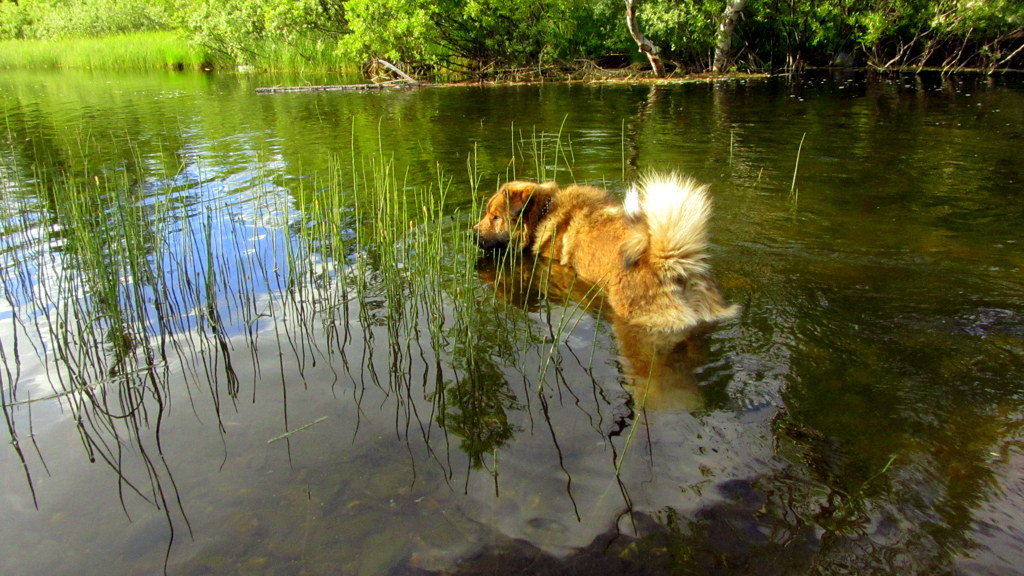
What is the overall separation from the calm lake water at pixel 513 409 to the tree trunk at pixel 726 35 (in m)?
15.3

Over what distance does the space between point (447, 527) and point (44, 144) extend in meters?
12.4

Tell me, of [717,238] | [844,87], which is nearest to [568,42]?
[844,87]

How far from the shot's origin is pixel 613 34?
918 inches

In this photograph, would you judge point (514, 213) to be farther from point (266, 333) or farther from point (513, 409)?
point (513, 409)

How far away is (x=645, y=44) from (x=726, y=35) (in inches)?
112

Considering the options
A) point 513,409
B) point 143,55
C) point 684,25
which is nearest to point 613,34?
point 684,25

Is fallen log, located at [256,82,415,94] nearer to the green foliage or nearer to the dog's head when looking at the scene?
the green foliage

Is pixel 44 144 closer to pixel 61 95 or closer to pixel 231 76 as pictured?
pixel 61 95

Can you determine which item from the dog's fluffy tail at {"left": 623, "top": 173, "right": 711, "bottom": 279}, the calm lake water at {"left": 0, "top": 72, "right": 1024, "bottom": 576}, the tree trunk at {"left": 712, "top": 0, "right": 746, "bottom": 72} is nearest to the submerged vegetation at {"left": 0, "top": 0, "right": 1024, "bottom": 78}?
the tree trunk at {"left": 712, "top": 0, "right": 746, "bottom": 72}

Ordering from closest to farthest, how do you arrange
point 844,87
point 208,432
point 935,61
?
point 208,432
point 844,87
point 935,61

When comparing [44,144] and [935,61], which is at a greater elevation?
[935,61]

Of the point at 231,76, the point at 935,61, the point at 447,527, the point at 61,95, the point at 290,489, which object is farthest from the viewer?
the point at 231,76

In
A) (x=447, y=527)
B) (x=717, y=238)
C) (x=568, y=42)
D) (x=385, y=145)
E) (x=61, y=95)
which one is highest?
(x=568, y=42)

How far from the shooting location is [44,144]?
11.2 m
